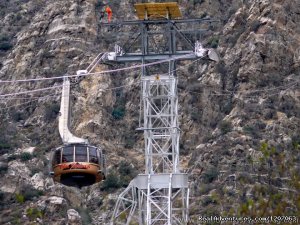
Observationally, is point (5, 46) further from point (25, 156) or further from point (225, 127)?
point (225, 127)

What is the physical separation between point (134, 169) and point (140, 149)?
2305 mm

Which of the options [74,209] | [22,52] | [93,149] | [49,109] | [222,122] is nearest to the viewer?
[93,149]

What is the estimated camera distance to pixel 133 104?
2911 inches

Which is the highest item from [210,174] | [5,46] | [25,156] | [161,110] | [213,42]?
[5,46]

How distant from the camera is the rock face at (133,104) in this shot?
2544 inches

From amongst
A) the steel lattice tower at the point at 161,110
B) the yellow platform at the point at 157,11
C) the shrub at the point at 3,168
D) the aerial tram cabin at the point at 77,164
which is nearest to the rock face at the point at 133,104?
the shrub at the point at 3,168

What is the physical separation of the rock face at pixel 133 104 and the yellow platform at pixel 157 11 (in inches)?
331

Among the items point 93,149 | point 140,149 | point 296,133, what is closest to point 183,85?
point 140,149

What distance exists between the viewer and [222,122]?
68625 mm

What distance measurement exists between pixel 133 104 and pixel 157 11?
20683mm

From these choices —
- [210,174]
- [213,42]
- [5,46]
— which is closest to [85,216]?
[210,174]

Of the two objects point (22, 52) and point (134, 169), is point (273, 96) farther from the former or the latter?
point (22, 52)

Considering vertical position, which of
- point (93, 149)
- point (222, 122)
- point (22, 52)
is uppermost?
point (22, 52)

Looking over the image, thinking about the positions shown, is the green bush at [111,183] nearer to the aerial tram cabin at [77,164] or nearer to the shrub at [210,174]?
the shrub at [210,174]
